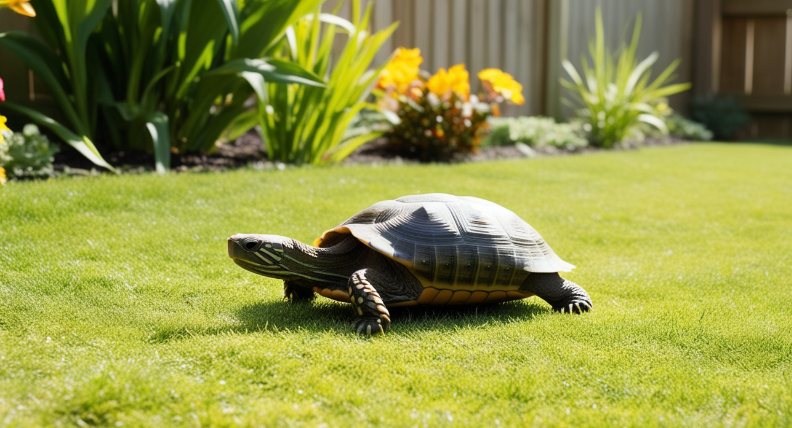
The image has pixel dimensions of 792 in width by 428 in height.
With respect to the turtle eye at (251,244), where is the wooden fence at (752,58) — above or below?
above

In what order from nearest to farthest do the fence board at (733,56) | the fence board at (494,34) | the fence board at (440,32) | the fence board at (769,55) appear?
the fence board at (440,32) < the fence board at (494,34) < the fence board at (769,55) < the fence board at (733,56)

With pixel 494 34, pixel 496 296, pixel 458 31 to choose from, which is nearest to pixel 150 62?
pixel 496 296

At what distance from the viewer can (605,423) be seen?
1.74 meters

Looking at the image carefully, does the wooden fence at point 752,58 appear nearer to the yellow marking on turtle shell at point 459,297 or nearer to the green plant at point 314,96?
the green plant at point 314,96

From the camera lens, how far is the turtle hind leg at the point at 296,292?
2.76m

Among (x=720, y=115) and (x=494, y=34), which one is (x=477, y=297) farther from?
(x=720, y=115)

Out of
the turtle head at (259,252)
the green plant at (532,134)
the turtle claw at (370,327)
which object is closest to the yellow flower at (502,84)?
the green plant at (532,134)

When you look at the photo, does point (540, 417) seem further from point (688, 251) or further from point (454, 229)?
point (688, 251)

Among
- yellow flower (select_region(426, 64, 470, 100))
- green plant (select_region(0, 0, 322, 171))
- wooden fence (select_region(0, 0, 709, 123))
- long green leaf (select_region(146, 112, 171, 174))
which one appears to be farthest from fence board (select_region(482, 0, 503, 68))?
long green leaf (select_region(146, 112, 171, 174))

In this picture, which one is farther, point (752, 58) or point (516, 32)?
point (752, 58)

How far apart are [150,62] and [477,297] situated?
312cm

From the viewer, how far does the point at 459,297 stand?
8.61 ft

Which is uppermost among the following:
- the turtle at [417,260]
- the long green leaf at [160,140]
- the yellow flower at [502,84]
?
the yellow flower at [502,84]

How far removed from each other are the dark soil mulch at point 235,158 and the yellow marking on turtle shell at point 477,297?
2.54 m
